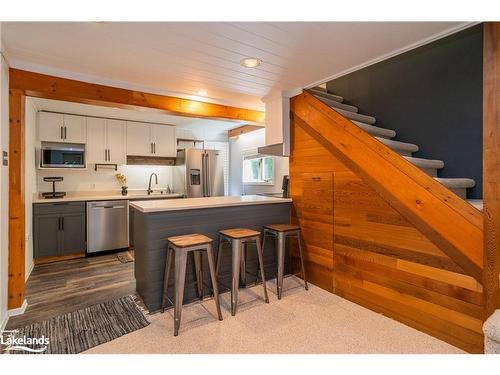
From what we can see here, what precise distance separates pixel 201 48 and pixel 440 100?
252cm

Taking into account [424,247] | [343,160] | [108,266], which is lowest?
[108,266]

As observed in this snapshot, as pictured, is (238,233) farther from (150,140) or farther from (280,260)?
(150,140)

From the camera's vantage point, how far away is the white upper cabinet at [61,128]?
161 inches

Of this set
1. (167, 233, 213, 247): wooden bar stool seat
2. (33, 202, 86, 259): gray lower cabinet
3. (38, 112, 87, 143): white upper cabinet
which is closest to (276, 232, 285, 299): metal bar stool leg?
(167, 233, 213, 247): wooden bar stool seat

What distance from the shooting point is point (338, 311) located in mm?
2350

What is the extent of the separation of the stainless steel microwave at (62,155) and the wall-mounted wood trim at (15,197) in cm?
212

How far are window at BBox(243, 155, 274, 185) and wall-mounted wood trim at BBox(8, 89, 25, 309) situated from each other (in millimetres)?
3716

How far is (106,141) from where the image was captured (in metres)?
4.66

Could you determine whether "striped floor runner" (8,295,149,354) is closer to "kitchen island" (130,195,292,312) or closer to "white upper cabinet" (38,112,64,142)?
"kitchen island" (130,195,292,312)

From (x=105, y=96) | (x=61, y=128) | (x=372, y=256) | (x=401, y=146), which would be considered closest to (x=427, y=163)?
(x=401, y=146)

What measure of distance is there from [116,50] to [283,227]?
2.23 meters
